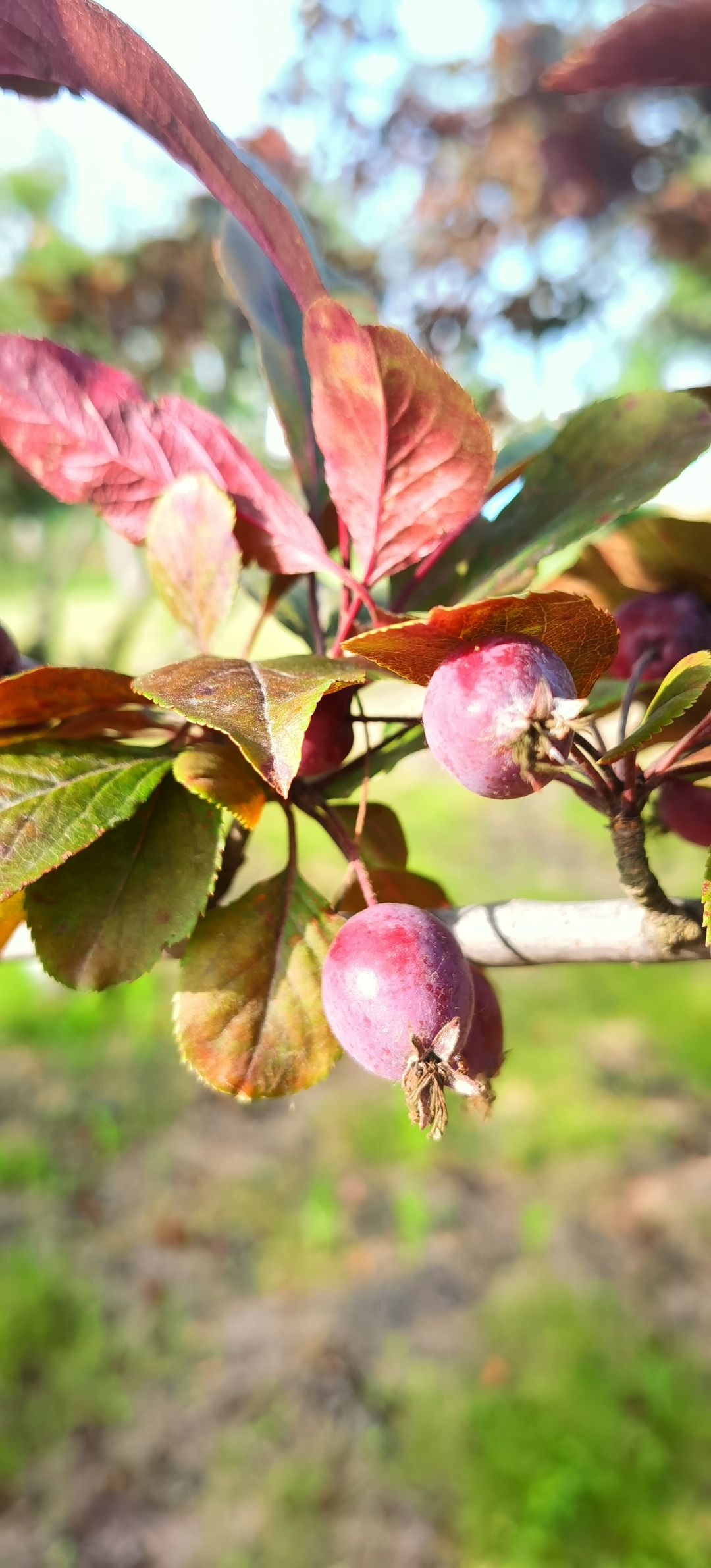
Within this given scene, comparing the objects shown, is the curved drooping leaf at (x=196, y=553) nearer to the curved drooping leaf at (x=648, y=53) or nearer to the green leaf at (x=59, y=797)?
the green leaf at (x=59, y=797)

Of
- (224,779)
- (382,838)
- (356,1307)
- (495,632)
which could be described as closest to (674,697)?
(495,632)

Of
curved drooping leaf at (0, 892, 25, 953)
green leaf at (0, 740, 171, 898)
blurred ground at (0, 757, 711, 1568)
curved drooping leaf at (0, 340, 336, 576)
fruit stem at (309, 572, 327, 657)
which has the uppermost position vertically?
curved drooping leaf at (0, 340, 336, 576)

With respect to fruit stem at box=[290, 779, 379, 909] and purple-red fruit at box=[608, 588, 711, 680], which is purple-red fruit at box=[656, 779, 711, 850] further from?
fruit stem at box=[290, 779, 379, 909]

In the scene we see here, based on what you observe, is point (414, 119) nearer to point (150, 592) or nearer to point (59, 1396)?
point (150, 592)

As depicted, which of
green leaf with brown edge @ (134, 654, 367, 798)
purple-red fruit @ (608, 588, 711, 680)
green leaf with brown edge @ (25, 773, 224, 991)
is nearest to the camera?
green leaf with brown edge @ (134, 654, 367, 798)

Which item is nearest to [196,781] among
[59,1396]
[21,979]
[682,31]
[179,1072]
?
[682,31]

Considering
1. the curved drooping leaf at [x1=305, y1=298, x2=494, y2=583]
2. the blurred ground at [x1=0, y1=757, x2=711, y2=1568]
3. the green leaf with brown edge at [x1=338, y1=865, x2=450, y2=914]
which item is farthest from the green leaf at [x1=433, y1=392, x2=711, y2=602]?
the blurred ground at [x1=0, y1=757, x2=711, y2=1568]

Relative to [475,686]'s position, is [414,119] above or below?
above
